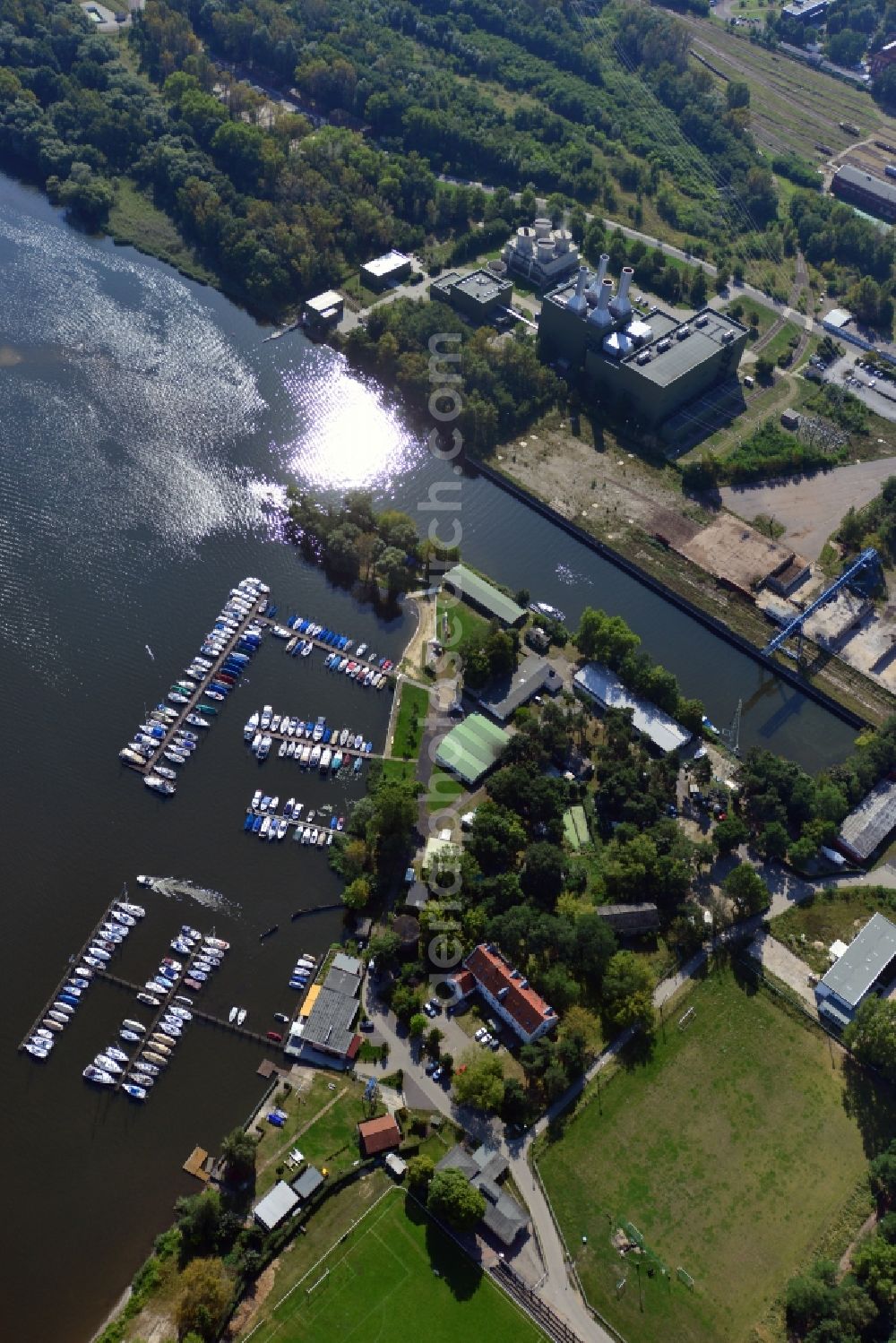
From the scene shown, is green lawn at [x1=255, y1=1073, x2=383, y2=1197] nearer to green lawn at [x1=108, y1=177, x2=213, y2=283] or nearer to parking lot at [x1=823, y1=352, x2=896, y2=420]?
parking lot at [x1=823, y1=352, x2=896, y2=420]

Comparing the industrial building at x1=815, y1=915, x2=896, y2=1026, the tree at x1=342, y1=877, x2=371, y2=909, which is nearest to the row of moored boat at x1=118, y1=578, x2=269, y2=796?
the tree at x1=342, y1=877, x2=371, y2=909

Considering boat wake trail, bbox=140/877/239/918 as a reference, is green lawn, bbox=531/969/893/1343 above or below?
above

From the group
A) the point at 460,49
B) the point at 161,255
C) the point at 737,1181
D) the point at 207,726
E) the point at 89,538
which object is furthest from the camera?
the point at 460,49

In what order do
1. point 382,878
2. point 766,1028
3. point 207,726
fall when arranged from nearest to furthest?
1. point 766,1028
2. point 382,878
3. point 207,726

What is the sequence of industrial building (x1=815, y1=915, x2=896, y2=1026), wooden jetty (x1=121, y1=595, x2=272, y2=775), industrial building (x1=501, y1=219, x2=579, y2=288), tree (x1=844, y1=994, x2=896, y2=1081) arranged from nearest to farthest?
tree (x1=844, y1=994, x2=896, y2=1081)
industrial building (x1=815, y1=915, x2=896, y2=1026)
wooden jetty (x1=121, y1=595, x2=272, y2=775)
industrial building (x1=501, y1=219, x2=579, y2=288)

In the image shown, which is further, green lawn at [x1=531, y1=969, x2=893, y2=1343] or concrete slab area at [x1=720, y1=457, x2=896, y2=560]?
concrete slab area at [x1=720, y1=457, x2=896, y2=560]

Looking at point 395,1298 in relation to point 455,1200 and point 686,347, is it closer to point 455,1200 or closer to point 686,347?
point 455,1200

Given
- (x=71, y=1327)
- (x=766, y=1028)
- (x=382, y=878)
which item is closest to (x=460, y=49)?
(x=382, y=878)

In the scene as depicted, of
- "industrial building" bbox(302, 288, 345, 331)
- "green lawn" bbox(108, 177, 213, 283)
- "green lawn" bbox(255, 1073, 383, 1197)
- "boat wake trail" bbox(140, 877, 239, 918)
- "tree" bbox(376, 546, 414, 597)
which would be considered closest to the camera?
"green lawn" bbox(255, 1073, 383, 1197)

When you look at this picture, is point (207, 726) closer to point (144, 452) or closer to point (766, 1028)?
point (144, 452)
